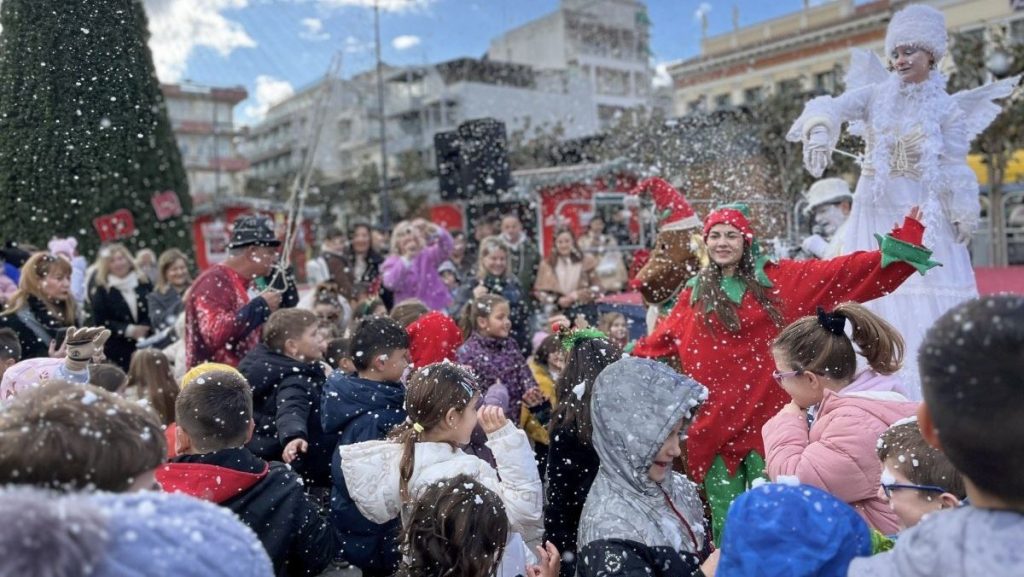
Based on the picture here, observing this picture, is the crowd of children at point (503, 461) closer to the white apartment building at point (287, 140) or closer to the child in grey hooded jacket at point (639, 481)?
the child in grey hooded jacket at point (639, 481)

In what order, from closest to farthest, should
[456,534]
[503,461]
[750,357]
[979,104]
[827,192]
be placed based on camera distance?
[456,534], [503,461], [750,357], [979,104], [827,192]

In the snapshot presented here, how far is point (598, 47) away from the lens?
50.4 metres

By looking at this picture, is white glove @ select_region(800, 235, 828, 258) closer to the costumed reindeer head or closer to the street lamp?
the costumed reindeer head

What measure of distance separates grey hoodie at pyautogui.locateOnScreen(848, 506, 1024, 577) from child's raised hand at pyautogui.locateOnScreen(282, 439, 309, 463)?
270cm

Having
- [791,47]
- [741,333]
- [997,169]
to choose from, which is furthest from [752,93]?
[741,333]

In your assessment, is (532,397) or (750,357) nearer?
(750,357)

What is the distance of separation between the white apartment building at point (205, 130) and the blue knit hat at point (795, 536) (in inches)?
1931

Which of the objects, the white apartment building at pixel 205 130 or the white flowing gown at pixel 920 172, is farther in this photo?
the white apartment building at pixel 205 130

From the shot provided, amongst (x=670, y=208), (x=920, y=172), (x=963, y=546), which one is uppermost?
(x=920, y=172)

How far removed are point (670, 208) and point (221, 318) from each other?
104 inches

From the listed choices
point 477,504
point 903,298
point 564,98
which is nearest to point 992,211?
point 903,298

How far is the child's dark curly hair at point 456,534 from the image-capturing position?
219 centimetres

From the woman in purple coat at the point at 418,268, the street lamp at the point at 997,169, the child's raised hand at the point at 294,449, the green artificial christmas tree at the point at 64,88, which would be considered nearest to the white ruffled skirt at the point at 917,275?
the child's raised hand at the point at 294,449

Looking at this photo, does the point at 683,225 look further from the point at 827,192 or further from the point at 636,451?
the point at 636,451
